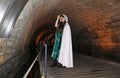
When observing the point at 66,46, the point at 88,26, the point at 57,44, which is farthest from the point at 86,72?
the point at 88,26

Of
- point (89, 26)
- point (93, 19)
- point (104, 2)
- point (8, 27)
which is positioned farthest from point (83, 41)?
point (8, 27)

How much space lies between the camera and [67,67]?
7465 millimetres

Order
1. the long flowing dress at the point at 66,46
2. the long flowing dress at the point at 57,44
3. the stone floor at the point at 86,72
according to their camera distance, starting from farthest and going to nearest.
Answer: the long flowing dress at the point at 57,44, the long flowing dress at the point at 66,46, the stone floor at the point at 86,72

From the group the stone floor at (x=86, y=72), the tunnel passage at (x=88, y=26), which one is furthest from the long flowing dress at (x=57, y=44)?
the tunnel passage at (x=88, y=26)

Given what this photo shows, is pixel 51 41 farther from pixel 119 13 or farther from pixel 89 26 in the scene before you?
pixel 119 13

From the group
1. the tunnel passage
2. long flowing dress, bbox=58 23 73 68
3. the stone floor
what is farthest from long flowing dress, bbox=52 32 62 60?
the tunnel passage

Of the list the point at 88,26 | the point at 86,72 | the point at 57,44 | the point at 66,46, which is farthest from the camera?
the point at 88,26

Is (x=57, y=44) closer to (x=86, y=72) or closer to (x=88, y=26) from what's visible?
(x=86, y=72)

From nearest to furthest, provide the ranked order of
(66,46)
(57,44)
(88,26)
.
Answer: (66,46) → (57,44) → (88,26)

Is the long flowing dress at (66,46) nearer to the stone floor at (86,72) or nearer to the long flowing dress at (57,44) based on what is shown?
the long flowing dress at (57,44)

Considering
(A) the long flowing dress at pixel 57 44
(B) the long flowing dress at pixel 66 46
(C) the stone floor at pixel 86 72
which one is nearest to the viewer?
(C) the stone floor at pixel 86 72

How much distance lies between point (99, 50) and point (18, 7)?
18.2 ft

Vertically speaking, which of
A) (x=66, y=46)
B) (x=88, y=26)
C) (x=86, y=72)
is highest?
(x=88, y=26)

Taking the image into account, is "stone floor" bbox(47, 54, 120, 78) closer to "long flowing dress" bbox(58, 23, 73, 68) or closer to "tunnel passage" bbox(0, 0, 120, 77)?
"long flowing dress" bbox(58, 23, 73, 68)
